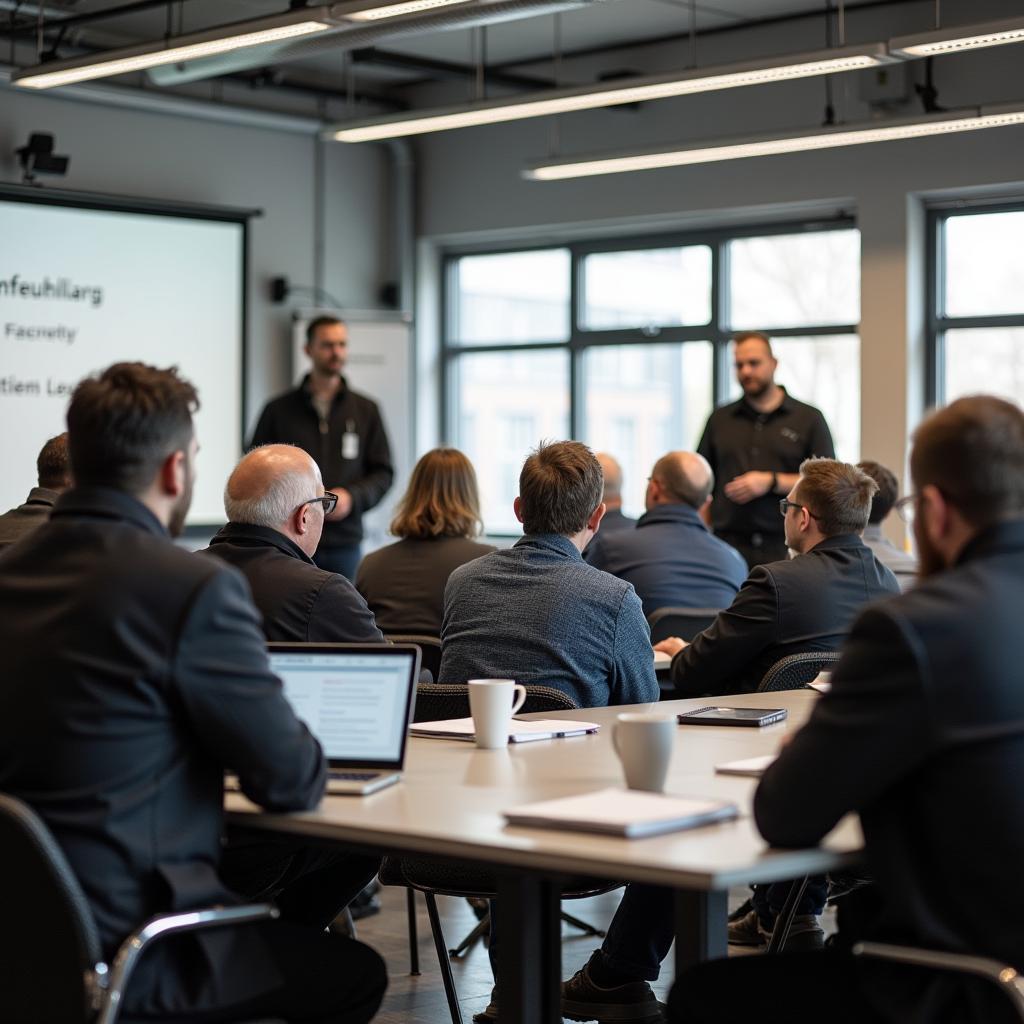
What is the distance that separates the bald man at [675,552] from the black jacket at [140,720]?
118 inches

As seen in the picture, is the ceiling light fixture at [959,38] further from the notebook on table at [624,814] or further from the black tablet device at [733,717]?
the notebook on table at [624,814]

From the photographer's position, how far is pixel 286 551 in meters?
3.34

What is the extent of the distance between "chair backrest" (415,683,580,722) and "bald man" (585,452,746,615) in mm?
1796

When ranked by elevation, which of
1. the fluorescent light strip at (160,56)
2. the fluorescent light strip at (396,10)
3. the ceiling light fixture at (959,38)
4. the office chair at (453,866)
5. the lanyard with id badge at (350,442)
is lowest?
the office chair at (453,866)

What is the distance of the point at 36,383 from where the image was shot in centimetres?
832

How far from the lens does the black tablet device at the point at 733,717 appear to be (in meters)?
3.03

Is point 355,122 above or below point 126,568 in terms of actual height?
above

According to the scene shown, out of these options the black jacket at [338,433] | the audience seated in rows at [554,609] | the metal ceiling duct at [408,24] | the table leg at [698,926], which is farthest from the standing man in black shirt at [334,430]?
the table leg at [698,926]

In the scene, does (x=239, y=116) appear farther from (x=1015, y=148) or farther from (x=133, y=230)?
(x=1015, y=148)

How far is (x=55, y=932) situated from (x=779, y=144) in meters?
5.97

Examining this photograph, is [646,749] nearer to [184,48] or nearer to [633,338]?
[184,48]

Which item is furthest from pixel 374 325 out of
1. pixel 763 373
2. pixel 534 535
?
pixel 534 535

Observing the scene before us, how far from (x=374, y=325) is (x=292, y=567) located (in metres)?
6.60

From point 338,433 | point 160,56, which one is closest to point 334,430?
point 338,433
